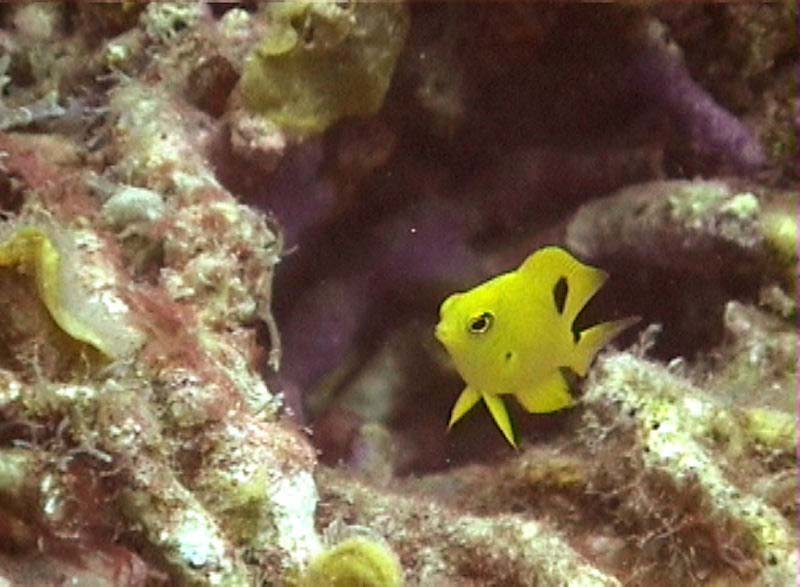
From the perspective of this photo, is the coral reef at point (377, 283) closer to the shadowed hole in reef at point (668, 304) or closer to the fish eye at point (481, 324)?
the shadowed hole in reef at point (668, 304)

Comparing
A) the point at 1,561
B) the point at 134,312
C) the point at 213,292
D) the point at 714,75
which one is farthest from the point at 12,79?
the point at 714,75

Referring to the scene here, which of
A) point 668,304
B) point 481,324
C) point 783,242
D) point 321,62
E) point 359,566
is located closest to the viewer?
point 359,566

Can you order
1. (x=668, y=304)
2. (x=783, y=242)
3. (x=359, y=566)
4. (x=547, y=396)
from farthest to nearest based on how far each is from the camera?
(x=668, y=304)
(x=783, y=242)
(x=547, y=396)
(x=359, y=566)

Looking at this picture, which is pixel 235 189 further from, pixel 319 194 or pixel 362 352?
pixel 362 352

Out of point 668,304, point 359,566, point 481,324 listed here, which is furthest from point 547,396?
point 668,304

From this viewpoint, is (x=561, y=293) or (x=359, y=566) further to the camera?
(x=561, y=293)

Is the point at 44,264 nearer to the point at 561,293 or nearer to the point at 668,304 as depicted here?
the point at 561,293

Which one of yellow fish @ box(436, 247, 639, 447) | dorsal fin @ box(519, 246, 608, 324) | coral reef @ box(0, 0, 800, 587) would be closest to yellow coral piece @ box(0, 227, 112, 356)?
coral reef @ box(0, 0, 800, 587)
